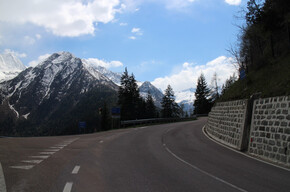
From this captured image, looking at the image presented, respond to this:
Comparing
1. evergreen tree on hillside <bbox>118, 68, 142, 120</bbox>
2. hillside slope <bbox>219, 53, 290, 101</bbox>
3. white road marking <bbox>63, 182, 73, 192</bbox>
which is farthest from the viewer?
evergreen tree on hillside <bbox>118, 68, 142, 120</bbox>

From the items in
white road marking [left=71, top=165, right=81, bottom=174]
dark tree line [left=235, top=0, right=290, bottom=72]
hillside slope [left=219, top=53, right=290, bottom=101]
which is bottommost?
white road marking [left=71, top=165, right=81, bottom=174]

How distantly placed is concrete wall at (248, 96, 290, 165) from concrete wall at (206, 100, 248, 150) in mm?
1212

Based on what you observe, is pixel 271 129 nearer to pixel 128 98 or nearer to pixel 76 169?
pixel 76 169

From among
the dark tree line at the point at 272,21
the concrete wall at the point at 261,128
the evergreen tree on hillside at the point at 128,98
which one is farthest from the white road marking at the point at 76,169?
the evergreen tree on hillside at the point at 128,98

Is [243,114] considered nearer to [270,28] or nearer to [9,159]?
[270,28]

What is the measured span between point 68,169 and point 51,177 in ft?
3.85

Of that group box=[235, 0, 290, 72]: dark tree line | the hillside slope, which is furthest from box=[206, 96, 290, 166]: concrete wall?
box=[235, 0, 290, 72]: dark tree line

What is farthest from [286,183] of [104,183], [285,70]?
[285,70]

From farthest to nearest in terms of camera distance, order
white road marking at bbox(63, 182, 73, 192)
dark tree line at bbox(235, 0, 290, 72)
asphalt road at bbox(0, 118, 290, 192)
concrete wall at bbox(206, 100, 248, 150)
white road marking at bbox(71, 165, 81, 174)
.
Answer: dark tree line at bbox(235, 0, 290, 72)
concrete wall at bbox(206, 100, 248, 150)
white road marking at bbox(71, 165, 81, 174)
asphalt road at bbox(0, 118, 290, 192)
white road marking at bbox(63, 182, 73, 192)

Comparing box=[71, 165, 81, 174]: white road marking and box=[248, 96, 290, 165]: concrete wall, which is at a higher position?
box=[248, 96, 290, 165]: concrete wall

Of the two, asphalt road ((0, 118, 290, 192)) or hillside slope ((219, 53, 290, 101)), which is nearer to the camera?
asphalt road ((0, 118, 290, 192))

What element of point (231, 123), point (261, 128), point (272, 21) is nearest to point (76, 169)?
point (261, 128)

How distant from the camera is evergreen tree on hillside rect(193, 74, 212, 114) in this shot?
3095 inches

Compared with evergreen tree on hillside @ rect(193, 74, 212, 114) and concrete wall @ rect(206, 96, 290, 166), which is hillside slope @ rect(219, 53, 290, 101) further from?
evergreen tree on hillside @ rect(193, 74, 212, 114)
